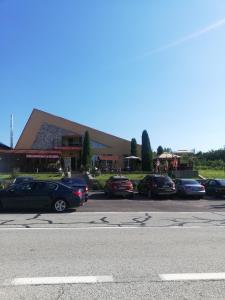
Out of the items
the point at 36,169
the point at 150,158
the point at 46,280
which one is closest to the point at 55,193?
the point at 46,280

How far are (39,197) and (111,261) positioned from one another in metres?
11.0

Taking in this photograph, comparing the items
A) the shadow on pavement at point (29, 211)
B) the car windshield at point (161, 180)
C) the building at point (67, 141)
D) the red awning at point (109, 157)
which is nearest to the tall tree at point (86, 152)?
the building at point (67, 141)

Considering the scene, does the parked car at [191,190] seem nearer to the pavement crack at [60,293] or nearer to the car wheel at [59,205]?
the car wheel at [59,205]

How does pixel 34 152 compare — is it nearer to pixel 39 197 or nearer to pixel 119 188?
pixel 119 188

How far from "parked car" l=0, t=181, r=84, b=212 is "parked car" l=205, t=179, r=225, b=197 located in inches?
522

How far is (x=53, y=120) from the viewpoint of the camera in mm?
61344

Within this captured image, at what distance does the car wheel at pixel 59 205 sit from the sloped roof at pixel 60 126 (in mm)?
41572

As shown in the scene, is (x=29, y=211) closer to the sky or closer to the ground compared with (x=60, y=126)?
closer to the ground

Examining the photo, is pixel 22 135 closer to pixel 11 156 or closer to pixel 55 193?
pixel 11 156

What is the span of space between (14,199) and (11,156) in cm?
3912

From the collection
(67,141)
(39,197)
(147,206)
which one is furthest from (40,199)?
(67,141)

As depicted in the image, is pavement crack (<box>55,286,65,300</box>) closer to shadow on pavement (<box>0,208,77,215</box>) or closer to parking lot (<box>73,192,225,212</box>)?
shadow on pavement (<box>0,208,77,215</box>)

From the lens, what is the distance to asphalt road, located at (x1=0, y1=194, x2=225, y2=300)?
20.2 feet

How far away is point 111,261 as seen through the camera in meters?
8.02
